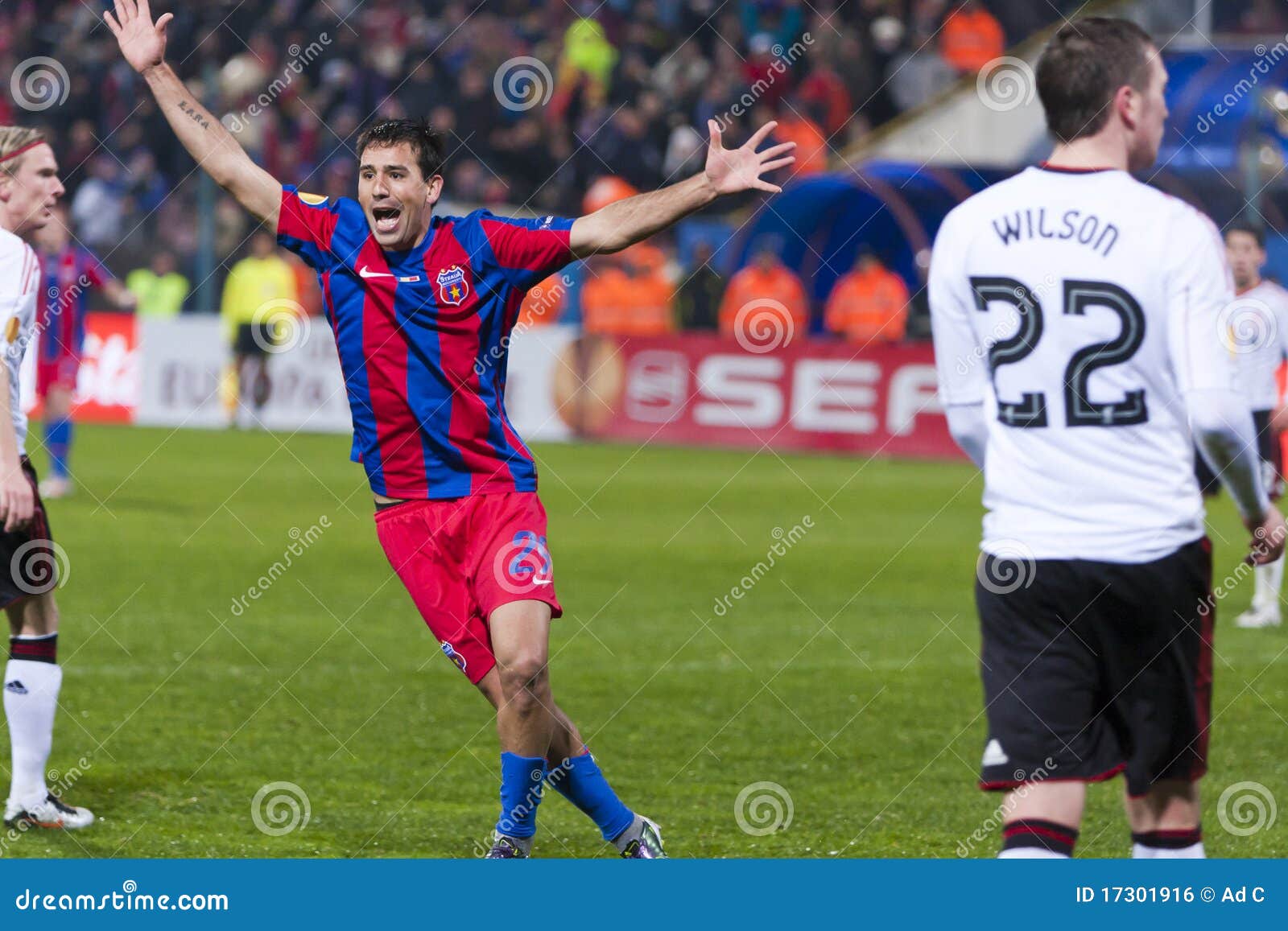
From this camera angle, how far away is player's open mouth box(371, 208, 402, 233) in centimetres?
540

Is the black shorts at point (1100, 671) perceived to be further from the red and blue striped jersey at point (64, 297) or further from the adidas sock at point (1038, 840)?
the red and blue striped jersey at point (64, 297)

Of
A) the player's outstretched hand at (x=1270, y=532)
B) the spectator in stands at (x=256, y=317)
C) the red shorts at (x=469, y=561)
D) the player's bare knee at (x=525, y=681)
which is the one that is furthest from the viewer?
the spectator in stands at (x=256, y=317)

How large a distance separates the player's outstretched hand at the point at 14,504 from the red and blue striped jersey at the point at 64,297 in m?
9.01

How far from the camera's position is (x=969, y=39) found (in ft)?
84.1

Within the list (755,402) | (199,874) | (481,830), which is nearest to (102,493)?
Result: (755,402)

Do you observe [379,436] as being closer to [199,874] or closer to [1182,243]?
[199,874]

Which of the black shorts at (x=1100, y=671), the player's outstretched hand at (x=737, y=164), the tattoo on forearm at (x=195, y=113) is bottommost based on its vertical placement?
the black shorts at (x=1100, y=671)

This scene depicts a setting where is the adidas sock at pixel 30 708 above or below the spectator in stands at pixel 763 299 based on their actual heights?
below

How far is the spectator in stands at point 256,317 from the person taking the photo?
22766 mm

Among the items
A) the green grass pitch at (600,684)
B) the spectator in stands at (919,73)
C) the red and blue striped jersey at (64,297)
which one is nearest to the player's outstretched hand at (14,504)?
the green grass pitch at (600,684)

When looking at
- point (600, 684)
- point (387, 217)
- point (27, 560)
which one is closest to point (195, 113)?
point (387, 217)

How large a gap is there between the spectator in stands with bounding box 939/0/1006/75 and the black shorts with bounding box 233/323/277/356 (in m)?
9.55

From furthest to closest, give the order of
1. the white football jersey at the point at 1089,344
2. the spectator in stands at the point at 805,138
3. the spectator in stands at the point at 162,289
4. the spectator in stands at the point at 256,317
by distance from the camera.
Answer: the spectator in stands at the point at 162,289 < the spectator in stands at the point at 805,138 < the spectator in stands at the point at 256,317 < the white football jersey at the point at 1089,344

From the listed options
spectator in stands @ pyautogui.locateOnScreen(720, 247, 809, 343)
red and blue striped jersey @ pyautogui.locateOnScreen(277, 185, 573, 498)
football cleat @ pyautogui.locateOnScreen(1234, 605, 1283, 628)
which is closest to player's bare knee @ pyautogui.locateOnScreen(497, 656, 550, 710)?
red and blue striped jersey @ pyautogui.locateOnScreen(277, 185, 573, 498)
